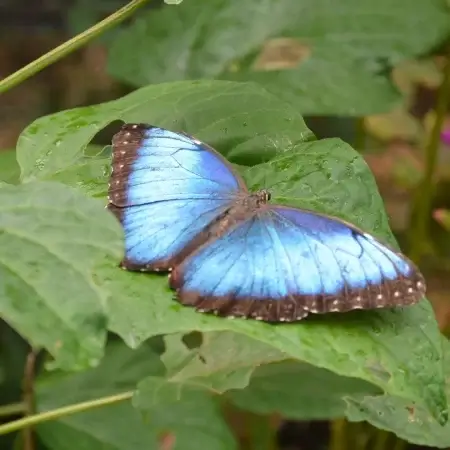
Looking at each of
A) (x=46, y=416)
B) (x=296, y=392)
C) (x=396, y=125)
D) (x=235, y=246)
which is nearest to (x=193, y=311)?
(x=235, y=246)

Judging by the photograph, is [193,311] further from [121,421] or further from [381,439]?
[381,439]

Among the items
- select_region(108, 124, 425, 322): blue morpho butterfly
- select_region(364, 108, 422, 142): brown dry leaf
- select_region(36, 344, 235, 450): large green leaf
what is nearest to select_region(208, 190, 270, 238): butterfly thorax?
select_region(108, 124, 425, 322): blue morpho butterfly

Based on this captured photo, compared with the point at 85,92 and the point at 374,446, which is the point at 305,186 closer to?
the point at 374,446

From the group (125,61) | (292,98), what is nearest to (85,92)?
(125,61)

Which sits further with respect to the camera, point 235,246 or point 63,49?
point 63,49

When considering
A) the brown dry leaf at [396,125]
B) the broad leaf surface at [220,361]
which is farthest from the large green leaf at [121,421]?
the brown dry leaf at [396,125]

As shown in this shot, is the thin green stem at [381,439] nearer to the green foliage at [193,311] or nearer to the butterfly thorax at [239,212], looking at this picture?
the green foliage at [193,311]
